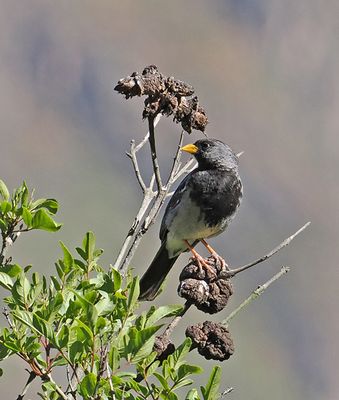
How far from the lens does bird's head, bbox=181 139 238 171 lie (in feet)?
18.2

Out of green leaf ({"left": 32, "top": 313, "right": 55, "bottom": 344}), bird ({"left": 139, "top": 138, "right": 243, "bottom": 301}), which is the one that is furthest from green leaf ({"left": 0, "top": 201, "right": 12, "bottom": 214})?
bird ({"left": 139, "top": 138, "right": 243, "bottom": 301})

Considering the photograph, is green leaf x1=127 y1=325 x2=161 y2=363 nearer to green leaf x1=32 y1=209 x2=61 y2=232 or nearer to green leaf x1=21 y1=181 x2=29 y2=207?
green leaf x1=32 y1=209 x2=61 y2=232

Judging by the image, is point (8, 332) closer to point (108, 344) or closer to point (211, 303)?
point (108, 344)

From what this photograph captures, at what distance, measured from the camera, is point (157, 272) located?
5.41m

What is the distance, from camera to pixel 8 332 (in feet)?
7.36

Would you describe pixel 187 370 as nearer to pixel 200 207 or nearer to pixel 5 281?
pixel 5 281

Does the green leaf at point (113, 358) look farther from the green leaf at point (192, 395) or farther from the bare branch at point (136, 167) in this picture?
the bare branch at point (136, 167)

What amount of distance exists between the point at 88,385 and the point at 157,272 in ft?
11.3

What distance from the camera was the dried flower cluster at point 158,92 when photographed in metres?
3.10

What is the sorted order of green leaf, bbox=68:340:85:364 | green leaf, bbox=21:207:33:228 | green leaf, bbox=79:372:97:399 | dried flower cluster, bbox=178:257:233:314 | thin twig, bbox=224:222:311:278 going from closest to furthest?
1. green leaf, bbox=79:372:97:399
2. green leaf, bbox=68:340:85:364
3. green leaf, bbox=21:207:33:228
4. thin twig, bbox=224:222:311:278
5. dried flower cluster, bbox=178:257:233:314

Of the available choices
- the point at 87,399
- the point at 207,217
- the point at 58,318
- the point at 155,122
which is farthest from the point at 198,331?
the point at 207,217

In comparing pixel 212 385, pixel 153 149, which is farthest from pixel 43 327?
pixel 153 149

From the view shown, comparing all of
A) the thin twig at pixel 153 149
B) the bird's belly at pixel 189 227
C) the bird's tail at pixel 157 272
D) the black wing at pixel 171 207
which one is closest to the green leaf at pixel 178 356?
the thin twig at pixel 153 149

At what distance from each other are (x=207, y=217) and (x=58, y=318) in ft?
9.76
